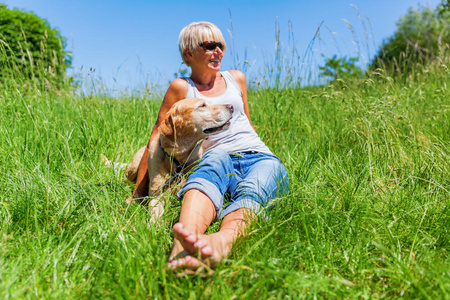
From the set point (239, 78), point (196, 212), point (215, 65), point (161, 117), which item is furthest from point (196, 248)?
point (239, 78)

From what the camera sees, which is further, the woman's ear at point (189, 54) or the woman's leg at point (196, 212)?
the woman's ear at point (189, 54)

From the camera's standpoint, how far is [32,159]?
3.14m

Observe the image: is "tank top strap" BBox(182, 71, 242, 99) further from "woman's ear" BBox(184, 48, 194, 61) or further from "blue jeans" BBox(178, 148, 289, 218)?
"blue jeans" BBox(178, 148, 289, 218)

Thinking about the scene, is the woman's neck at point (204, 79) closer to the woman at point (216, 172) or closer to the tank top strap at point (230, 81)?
the woman at point (216, 172)

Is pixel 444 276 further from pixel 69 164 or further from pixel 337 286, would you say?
pixel 69 164

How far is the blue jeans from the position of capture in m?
2.26

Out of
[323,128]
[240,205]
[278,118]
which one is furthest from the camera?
[278,118]

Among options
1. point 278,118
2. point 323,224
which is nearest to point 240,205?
point 323,224

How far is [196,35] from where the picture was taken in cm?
312

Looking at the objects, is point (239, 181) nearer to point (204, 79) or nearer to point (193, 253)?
point (193, 253)

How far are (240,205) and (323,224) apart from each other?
547 mm

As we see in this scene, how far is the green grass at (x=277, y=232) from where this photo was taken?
155 centimetres

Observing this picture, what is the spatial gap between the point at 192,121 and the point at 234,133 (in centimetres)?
46

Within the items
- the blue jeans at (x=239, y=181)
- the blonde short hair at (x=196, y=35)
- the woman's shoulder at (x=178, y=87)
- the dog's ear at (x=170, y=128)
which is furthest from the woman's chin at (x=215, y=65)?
the blue jeans at (x=239, y=181)
